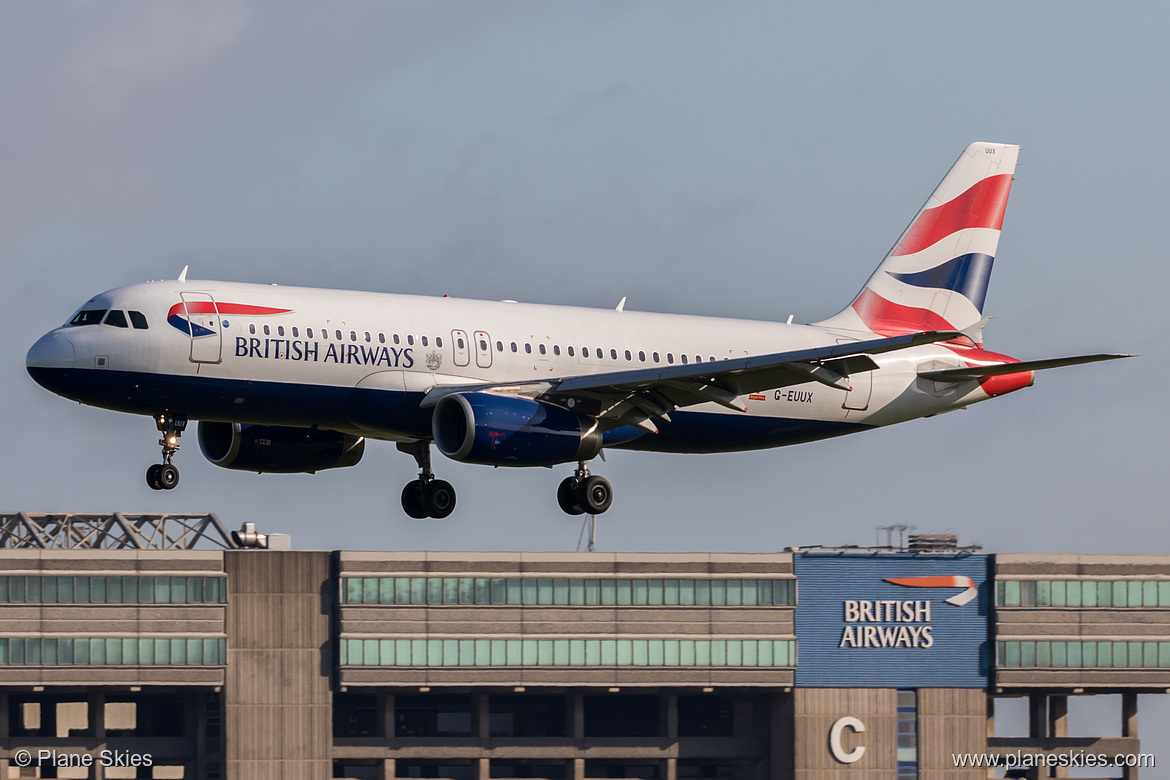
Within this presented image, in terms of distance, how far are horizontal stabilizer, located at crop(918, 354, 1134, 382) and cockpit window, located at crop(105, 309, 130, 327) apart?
25512mm

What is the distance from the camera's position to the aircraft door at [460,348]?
53.8 m

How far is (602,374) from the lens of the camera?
2132 inches

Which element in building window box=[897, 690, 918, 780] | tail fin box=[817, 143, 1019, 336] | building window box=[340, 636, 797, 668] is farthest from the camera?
building window box=[897, 690, 918, 780]

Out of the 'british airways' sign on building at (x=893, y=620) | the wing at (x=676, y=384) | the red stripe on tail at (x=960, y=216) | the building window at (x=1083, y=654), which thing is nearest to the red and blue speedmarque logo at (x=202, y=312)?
the wing at (x=676, y=384)

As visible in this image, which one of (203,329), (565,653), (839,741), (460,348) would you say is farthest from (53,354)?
(839,741)

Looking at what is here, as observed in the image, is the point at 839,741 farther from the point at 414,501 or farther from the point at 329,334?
the point at 329,334

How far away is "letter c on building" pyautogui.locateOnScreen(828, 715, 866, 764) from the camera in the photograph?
382 feet

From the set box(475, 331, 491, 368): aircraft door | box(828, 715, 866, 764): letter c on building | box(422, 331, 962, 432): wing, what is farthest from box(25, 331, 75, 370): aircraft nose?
box(828, 715, 866, 764): letter c on building

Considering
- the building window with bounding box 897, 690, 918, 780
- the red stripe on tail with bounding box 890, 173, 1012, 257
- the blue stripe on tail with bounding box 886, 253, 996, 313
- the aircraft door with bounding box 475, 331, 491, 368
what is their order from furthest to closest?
the building window with bounding box 897, 690, 918, 780 < the red stripe on tail with bounding box 890, 173, 1012, 257 < the blue stripe on tail with bounding box 886, 253, 996, 313 < the aircraft door with bounding box 475, 331, 491, 368

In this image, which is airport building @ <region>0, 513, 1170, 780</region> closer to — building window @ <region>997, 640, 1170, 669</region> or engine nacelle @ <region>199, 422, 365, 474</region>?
building window @ <region>997, 640, 1170, 669</region>

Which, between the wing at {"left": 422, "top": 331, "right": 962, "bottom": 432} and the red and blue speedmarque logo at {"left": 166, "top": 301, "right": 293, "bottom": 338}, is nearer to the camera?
the red and blue speedmarque logo at {"left": 166, "top": 301, "right": 293, "bottom": 338}

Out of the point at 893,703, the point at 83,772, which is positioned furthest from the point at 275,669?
the point at 893,703

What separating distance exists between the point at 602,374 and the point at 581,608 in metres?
65.2

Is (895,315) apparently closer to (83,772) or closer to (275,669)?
(275,669)
